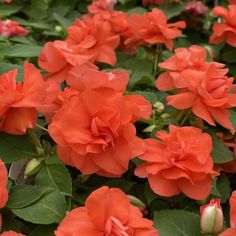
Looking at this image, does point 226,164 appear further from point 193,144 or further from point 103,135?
point 103,135

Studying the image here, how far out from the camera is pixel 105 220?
74 cm

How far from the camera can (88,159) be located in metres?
0.83

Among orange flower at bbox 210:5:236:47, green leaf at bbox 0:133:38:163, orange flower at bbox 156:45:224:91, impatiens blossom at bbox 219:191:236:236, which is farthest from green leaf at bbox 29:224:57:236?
orange flower at bbox 210:5:236:47

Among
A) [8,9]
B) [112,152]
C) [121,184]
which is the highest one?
[112,152]

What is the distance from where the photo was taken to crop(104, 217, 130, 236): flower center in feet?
2.37

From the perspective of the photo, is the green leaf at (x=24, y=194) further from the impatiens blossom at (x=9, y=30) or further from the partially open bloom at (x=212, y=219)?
the impatiens blossom at (x=9, y=30)

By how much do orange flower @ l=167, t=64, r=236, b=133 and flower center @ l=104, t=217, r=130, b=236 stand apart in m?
0.29

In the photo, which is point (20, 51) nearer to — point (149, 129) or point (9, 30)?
point (9, 30)

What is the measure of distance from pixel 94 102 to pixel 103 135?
0.16 feet

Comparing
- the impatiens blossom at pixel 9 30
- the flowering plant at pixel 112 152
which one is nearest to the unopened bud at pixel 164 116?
the flowering plant at pixel 112 152

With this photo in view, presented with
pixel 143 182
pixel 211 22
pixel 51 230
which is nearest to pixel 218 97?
pixel 143 182

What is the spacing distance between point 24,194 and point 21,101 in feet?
0.46

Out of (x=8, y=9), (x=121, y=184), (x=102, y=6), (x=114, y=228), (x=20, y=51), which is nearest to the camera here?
(x=114, y=228)

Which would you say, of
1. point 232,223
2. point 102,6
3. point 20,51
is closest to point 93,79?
point 232,223
